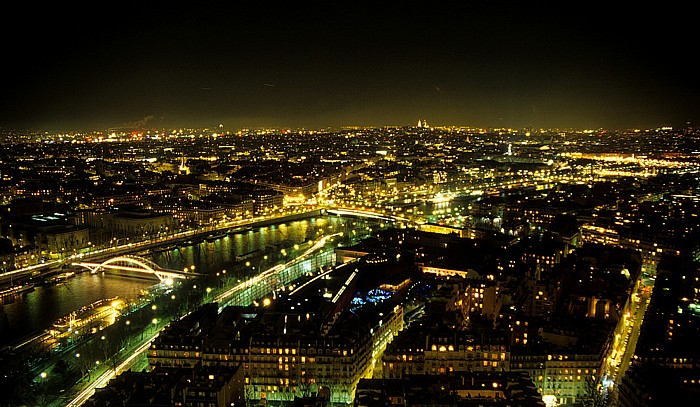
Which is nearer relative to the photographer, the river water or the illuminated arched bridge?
the river water

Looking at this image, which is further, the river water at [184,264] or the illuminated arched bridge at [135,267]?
the illuminated arched bridge at [135,267]

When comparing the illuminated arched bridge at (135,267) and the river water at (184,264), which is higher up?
the illuminated arched bridge at (135,267)

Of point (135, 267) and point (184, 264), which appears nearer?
point (135, 267)

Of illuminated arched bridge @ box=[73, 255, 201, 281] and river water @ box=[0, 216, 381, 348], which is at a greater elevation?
illuminated arched bridge @ box=[73, 255, 201, 281]

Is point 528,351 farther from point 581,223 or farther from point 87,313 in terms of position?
point 581,223

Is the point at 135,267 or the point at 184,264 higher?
the point at 135,267

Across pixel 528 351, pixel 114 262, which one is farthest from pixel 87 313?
pixel 528 351
